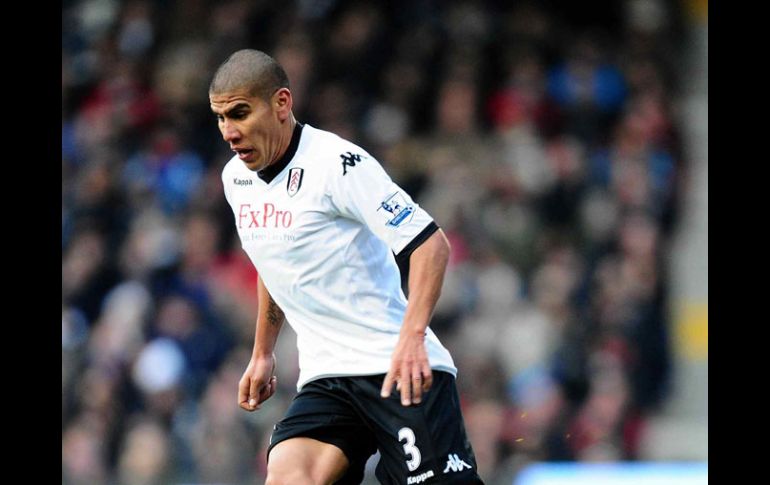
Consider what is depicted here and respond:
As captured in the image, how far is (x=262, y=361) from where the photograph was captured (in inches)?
232

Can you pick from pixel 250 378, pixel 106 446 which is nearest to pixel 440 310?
pixel 106 446

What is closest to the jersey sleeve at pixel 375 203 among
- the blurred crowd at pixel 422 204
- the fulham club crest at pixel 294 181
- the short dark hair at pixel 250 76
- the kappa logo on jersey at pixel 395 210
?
the kappa logo on jersey at pixel 395 210

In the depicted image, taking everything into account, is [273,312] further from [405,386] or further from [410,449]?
[405,386]

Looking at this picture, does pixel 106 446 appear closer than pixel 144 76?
Yes

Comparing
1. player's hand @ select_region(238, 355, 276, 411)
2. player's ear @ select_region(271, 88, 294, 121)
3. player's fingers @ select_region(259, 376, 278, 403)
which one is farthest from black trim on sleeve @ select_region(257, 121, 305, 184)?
player's fingers @ select_region(259, 376, 278, 403)

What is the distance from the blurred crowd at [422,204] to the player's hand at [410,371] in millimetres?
5057

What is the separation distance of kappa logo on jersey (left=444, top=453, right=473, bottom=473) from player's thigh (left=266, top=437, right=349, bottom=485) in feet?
1.60

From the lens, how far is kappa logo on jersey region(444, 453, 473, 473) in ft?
17.5

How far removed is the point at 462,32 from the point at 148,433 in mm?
5558

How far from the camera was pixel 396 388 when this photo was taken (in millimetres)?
5195

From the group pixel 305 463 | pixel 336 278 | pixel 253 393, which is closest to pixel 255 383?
pixel 253 393

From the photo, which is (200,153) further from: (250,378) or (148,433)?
(250,378)

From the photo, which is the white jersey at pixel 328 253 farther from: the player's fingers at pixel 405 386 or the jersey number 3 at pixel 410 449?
the player's fingers at pixel 405 386

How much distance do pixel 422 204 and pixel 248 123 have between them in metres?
6.82
